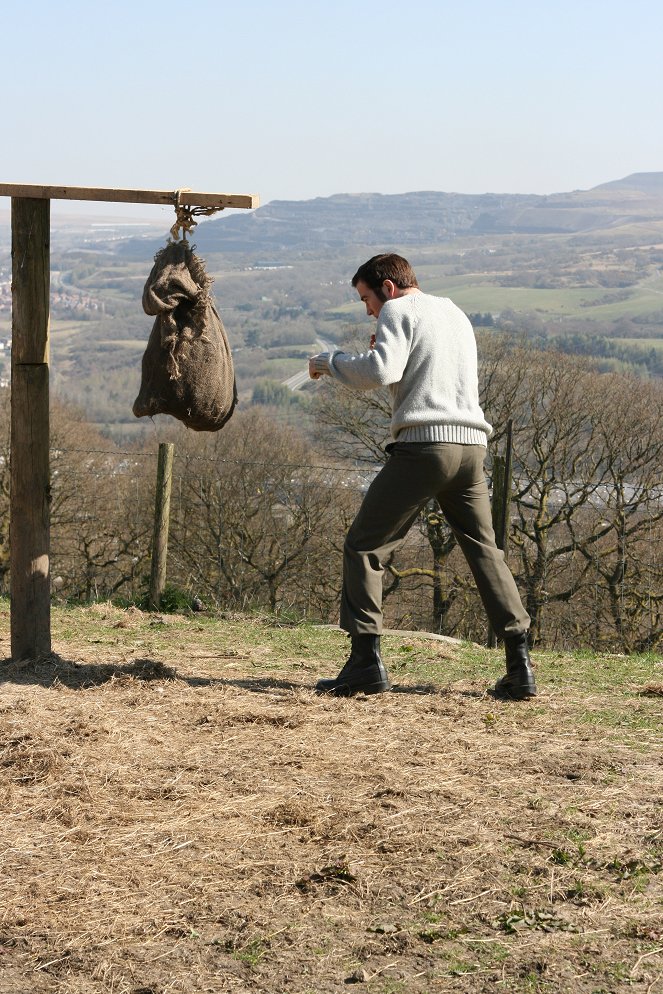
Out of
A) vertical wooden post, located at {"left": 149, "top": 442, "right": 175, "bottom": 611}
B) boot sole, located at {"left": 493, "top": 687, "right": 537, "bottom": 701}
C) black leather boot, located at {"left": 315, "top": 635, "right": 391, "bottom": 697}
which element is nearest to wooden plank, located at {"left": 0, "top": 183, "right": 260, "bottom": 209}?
black leather boot, located at {"left": 315, "top": 635, "right": 391, "bottom": 697}

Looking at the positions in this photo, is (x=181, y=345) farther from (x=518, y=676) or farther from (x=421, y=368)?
(x=518, y=676)

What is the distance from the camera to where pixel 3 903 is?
3.52 m

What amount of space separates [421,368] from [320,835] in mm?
2416

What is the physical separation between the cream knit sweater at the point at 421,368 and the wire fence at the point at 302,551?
1275cm

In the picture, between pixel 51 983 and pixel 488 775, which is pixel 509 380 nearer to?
pixel 488 775

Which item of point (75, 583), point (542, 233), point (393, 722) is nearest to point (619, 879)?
point (393, 722)

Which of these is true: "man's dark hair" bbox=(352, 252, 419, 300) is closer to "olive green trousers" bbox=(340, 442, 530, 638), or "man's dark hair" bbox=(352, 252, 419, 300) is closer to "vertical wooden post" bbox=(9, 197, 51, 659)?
"olive green trousers" bbox=(340, 442, 530, 638)

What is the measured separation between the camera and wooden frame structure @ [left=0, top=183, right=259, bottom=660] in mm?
6047

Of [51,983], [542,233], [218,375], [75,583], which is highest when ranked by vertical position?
[542,233]

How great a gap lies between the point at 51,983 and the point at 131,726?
7.22ft

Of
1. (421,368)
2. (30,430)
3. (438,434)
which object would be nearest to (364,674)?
(438,434)

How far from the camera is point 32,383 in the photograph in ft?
20.3

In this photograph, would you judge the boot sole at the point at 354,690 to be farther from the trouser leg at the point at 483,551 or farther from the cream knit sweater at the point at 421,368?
the cream knit sweater at the point at 421,368

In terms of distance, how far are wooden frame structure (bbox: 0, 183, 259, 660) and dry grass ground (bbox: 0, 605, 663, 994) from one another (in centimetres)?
35
